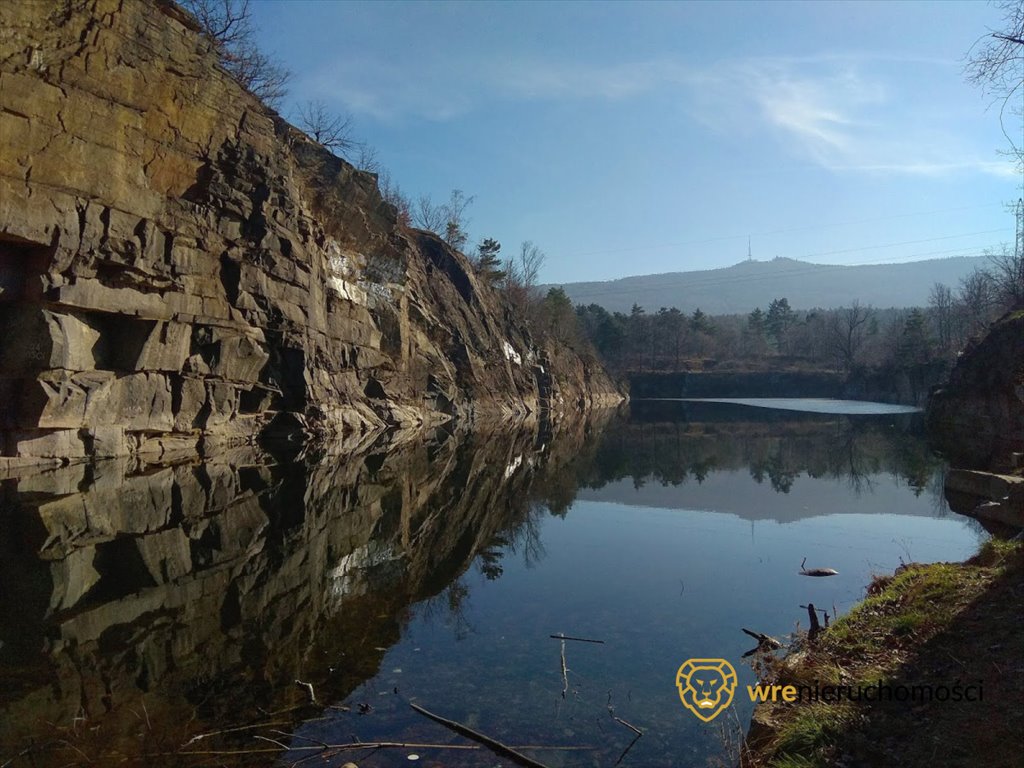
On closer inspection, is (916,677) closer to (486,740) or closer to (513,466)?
(486,740)

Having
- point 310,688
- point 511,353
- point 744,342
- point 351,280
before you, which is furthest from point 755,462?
point 744,342

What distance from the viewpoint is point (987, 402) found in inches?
1364

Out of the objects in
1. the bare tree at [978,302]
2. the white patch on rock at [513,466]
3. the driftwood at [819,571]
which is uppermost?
the bare tree at [978,302]

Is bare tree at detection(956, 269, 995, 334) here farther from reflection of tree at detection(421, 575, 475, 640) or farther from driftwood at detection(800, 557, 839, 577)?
reflection of tree at detection(421, 575, 475, 640)

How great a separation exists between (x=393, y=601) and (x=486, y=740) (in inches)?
158

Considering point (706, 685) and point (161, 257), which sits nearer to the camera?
point (706, 685)

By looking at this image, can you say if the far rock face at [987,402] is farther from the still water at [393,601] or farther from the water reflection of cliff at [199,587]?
the water reflection of cliff at [199,587]

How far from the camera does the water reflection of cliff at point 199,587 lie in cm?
582

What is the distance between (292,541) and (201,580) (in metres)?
2.59

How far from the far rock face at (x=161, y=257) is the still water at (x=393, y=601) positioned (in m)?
2.96

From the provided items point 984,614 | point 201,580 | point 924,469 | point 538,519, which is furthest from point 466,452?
point 984,614

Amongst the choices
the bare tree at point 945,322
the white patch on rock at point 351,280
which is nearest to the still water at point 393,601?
the white patch on rock at point 351,280

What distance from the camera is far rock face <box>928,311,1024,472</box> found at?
27531 millimetres

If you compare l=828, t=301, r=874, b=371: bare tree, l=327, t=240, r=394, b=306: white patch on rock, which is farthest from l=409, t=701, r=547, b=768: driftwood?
l=828, t=301, r=874, b=371: bare tree
